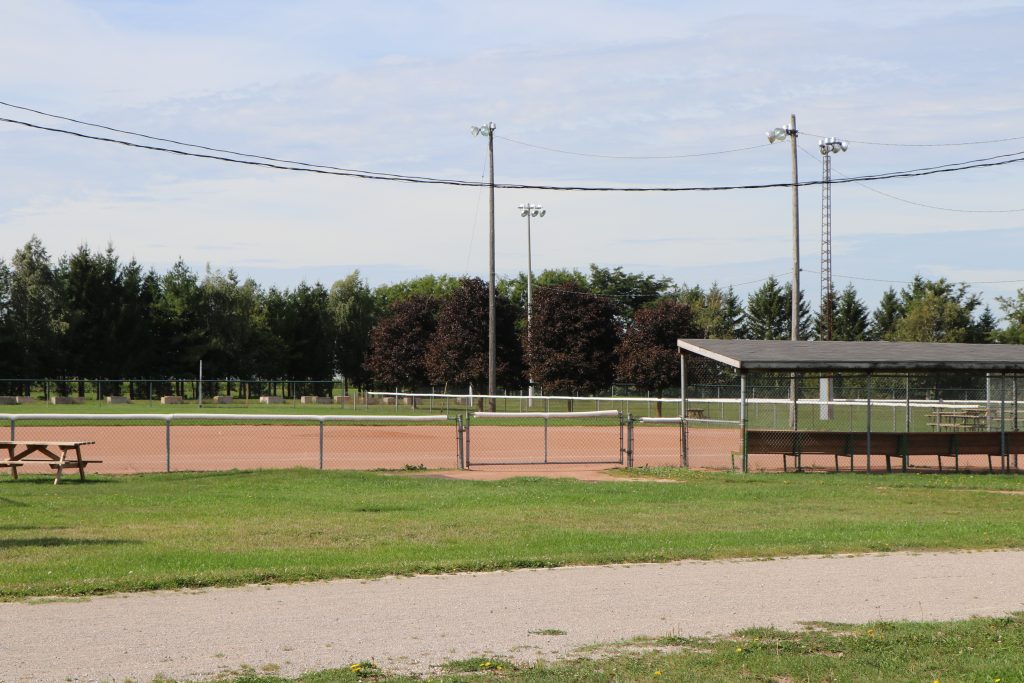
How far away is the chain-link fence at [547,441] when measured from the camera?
27391 millimetres

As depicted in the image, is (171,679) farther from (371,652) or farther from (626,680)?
(626,680)

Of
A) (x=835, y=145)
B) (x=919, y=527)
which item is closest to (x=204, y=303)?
(x=835, y=145)

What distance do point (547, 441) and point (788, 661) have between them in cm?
2452

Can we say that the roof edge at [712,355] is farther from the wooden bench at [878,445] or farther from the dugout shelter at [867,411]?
the wooden bench at [878,445]

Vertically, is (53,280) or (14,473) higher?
(53,280)

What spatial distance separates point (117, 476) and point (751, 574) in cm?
1444

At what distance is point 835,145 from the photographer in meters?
48.5

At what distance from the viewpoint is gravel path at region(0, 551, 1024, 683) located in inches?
302

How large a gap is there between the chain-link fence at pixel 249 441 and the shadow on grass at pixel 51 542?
6.97m

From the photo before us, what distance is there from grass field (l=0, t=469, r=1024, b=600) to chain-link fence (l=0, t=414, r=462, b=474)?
2.55 meters

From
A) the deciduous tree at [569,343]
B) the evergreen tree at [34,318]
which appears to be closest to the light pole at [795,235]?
the deciduous tree at [569,343]

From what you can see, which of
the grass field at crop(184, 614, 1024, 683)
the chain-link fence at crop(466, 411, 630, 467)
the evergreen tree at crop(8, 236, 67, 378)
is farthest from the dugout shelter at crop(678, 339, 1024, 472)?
the evergreen tree at crop(8, 236, 67, 378)

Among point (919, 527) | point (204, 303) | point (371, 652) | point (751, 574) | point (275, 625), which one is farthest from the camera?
point (204, 303)

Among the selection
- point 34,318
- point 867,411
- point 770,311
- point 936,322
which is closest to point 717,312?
point 770,311
